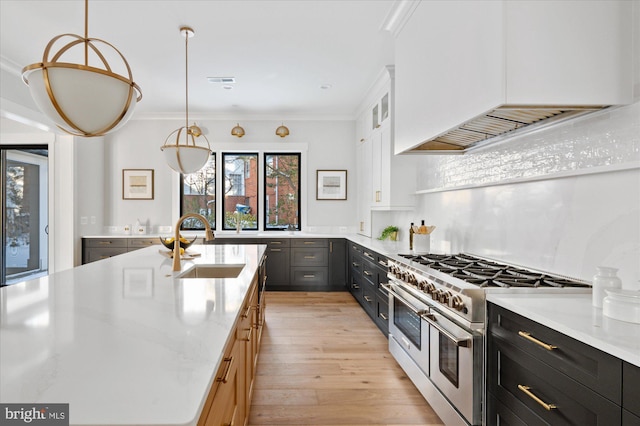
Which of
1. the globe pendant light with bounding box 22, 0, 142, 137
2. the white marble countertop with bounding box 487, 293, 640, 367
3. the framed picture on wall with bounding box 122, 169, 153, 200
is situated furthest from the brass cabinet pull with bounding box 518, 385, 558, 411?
the framed picture on wall with bounding box 122, 169, 153, 200

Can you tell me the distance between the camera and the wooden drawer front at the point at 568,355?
41.8 inches

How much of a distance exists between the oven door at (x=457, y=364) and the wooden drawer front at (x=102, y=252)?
4.86 m

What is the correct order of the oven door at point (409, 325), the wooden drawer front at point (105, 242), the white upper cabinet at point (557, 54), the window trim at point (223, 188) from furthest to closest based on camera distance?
the window trim at point (223, 188) < the wooden drawer front at point (105, 242) < the oven door at point (409, 325) < the white upper cabinet at point (557, 54)

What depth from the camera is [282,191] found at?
605 cm

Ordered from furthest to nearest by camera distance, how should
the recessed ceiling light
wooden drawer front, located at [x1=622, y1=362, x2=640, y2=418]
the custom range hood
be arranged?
the recessed ceiling light, the custom range hood, wooden drawer front, located at [x1=622, y1=362, x2=640, y2=418]

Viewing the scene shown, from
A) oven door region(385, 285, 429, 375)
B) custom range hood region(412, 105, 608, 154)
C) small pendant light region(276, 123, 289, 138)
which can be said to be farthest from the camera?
small pendant light region(276, 123, 289, 138)

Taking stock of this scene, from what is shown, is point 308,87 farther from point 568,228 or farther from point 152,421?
point 152,421

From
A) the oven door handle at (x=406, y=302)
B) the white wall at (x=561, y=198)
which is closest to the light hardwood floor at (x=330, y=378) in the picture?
the oven door handle at (x=406, y=302)

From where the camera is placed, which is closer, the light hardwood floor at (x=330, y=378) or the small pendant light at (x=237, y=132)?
the light hardwood floor at (x=330, y=378)

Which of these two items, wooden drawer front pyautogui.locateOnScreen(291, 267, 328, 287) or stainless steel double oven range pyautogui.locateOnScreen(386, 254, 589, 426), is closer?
stainless steel double oven range pyautogui.locateOnScreen(386, 254, 589, 426)

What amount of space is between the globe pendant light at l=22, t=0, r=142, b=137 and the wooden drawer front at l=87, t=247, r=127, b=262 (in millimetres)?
4474

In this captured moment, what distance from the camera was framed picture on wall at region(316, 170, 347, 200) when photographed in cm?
593

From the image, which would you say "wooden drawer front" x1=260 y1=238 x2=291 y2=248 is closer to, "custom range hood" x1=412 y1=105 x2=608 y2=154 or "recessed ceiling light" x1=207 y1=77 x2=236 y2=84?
"recessed ceiling light" x1=207 y1=77 x2=236 y2=84

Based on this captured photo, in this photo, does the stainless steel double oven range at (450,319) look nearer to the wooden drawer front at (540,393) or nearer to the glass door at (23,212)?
the wooden drawer front at (540,393)
